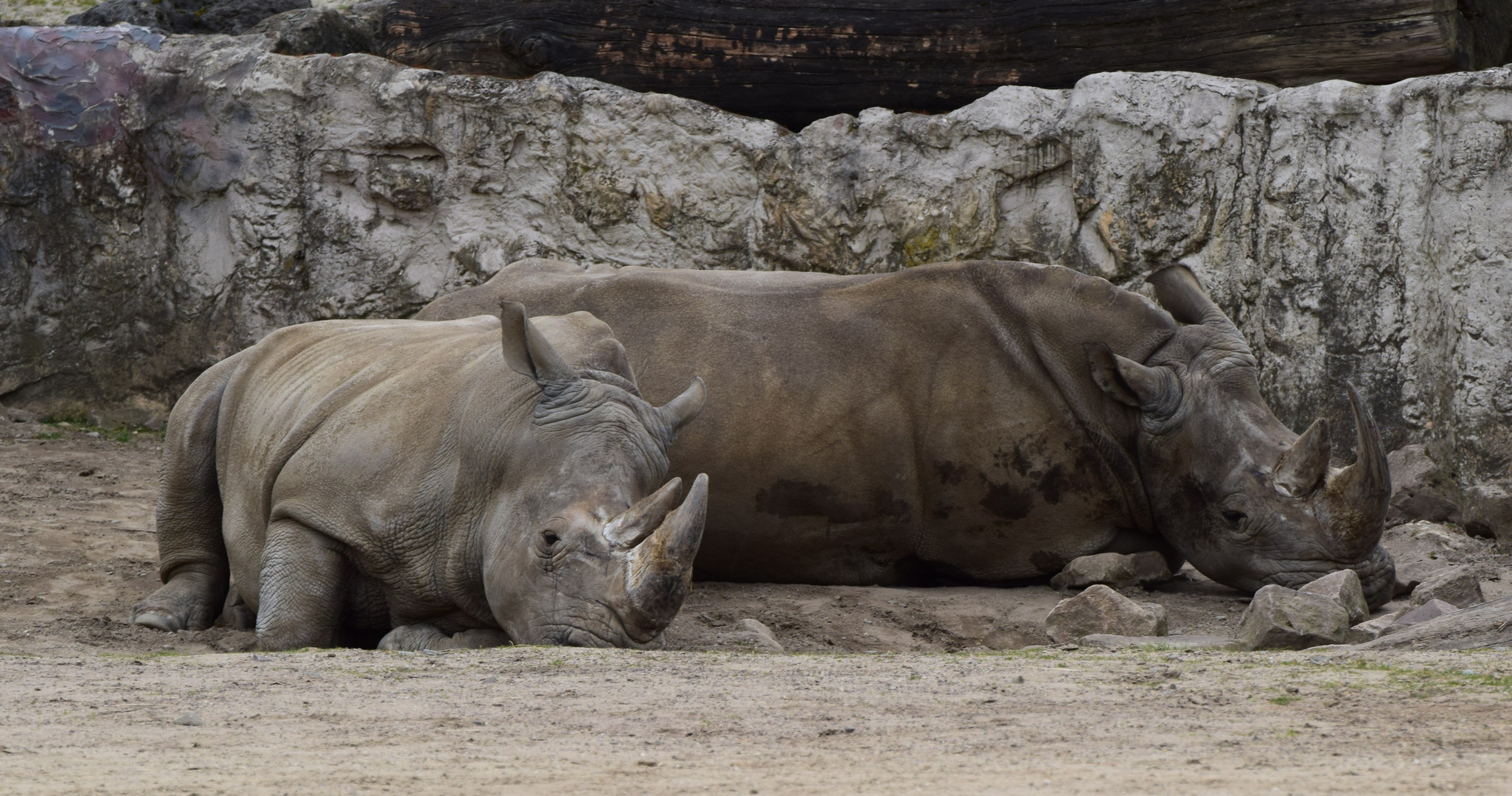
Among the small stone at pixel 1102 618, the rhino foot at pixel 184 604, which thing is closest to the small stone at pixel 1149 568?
the small stone at pixel 1102 618

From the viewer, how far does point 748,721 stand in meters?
3.36

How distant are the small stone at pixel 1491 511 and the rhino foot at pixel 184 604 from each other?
5.24 m

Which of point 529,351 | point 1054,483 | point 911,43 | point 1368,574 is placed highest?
point 911,43

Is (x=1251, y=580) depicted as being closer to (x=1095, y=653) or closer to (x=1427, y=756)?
(x=1095, y=653)

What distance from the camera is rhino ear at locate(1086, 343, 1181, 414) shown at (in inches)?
265

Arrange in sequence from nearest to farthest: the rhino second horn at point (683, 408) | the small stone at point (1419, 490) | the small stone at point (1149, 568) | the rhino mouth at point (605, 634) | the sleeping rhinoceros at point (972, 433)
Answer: the rhino mouth at point (605, 634) < the rhino second horn at point (683, 408) < the sleeping rhinoceros at point (972, 433) < the small stone at point (1149, 568) < the small stone at point (1419, 490)

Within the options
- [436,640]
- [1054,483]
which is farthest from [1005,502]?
[436,640]

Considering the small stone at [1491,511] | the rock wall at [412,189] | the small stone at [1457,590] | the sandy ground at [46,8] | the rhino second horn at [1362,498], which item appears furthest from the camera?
the sandy ground at [46,8]

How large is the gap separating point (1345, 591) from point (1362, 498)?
1141 mm

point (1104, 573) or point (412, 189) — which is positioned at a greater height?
point (412, 189)

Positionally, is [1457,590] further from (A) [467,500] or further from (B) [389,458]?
(B) [389,458]

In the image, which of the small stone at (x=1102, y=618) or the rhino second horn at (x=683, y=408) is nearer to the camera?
the small stone at (x=1102, y=618)

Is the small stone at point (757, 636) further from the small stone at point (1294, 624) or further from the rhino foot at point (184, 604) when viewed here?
the rhino foot at point (184, 604)

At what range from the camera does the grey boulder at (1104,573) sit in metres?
6.60
